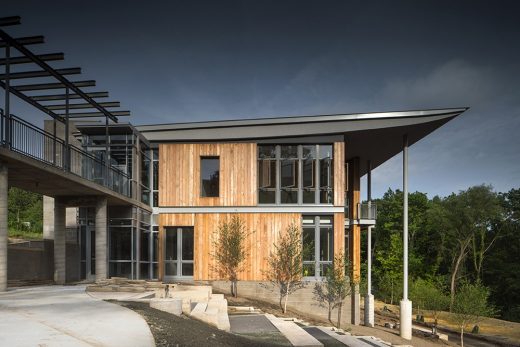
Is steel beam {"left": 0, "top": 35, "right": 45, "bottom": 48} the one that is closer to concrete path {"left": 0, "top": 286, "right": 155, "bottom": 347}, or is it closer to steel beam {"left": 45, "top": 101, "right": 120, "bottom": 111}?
steel beam {"left": 45, "top": 101, "right": 120, "bottom": 111}

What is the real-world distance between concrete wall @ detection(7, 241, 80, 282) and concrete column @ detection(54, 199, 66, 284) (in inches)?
71.1

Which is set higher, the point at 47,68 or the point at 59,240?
the point at 47,68

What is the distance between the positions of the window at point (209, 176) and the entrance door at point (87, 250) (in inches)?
222

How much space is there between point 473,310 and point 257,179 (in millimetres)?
13244

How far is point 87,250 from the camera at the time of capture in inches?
870

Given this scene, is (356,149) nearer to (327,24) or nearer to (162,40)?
(327,24)

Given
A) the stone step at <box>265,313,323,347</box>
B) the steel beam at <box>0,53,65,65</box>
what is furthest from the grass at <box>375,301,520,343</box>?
the steel beam at <box>0,53,65,65</box>

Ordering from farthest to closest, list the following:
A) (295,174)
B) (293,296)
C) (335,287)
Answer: (295,174) → (293,296) → (335,287)

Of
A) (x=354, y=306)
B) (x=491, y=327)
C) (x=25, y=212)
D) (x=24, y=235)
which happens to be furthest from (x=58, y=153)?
(x=25, y=212)

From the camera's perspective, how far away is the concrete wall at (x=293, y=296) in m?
22.2

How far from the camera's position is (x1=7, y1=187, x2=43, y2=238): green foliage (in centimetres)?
5175

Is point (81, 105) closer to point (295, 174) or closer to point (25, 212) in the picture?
point (295, 174)

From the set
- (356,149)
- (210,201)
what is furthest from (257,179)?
(356,149)

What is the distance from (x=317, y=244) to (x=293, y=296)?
2.73m
